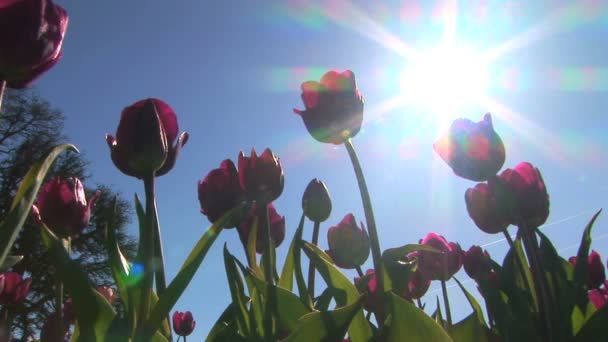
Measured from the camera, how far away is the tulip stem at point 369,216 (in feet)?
3.11

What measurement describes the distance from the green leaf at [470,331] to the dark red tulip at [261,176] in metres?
0.47

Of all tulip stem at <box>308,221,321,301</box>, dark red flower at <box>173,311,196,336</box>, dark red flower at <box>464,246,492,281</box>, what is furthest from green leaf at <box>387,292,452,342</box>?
dark red flower at <box>173,311,196,336</box>

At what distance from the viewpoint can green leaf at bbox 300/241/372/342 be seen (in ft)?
2.99

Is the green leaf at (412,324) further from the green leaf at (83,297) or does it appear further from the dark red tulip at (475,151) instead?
the dark red tulip at (475,151)

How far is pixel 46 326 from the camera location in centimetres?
132

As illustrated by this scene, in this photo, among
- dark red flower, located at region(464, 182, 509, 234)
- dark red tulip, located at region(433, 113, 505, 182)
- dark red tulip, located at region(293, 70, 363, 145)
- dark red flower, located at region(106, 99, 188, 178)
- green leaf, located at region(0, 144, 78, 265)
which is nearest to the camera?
green leaf, located at region(0, 144, 78, 265)

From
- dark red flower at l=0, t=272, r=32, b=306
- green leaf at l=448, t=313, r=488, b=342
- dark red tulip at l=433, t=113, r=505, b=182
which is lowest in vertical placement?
green leaf at l=448, t=313, r=488, b=342

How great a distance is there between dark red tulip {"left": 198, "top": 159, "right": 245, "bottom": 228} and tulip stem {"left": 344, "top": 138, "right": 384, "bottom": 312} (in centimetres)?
30

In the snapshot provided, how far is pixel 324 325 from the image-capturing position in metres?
0.75

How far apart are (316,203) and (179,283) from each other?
2.41ft

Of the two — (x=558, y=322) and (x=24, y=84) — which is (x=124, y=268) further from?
(x=558, y=322)

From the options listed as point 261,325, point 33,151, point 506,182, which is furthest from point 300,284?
point 33,151

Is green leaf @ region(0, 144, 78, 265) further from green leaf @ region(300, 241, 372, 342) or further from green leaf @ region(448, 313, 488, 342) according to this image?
green leaf @ region(448, 313, 488, 342)

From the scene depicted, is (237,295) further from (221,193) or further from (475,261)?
(475,261)
